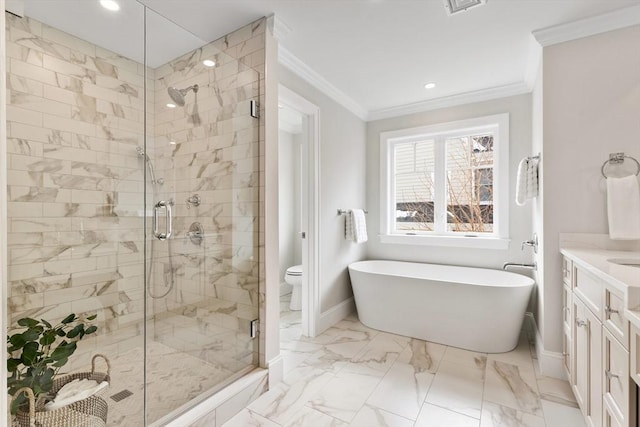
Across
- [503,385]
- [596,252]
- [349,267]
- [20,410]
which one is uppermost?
[596,252]

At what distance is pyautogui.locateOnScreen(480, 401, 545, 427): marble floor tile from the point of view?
1606 mm

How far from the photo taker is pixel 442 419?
5.44 feet

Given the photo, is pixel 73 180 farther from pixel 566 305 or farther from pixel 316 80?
pixel 566 305

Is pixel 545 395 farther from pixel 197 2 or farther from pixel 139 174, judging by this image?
pixel 197 2

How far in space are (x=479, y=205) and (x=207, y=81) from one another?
2.91 m

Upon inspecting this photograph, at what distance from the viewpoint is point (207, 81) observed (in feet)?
6.71

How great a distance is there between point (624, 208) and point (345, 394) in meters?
2.05

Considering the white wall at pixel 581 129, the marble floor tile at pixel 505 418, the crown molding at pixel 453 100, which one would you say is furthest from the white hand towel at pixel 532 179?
the marble floor tile at pixel 505 418

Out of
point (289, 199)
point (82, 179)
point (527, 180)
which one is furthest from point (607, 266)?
point (289, 199)

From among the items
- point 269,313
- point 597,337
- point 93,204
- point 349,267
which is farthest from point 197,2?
point 597,337

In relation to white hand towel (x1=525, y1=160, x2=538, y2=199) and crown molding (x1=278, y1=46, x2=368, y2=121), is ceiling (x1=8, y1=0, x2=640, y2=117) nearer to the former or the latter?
crown molding (x1=278, y1=46, x2=368, y2=121)

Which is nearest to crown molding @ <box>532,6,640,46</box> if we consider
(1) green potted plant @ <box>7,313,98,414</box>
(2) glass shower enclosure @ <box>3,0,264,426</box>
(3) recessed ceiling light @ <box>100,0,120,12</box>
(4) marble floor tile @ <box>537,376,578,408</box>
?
(2) glass shower enclosure @ <box>3,0,264,426</box>

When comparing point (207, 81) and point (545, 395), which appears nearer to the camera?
point (545, 395)

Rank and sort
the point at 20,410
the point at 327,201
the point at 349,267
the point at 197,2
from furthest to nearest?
the point at 349,267 < the point at 327,201 < the point at 197,2 < the point at 20,410
